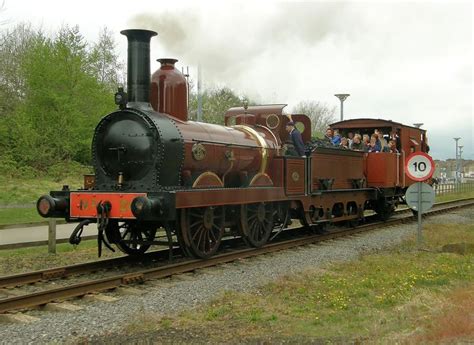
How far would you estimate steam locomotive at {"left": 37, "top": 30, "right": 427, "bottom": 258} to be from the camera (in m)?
8.28

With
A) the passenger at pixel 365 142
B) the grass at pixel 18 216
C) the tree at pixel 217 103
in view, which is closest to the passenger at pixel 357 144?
the passenger at pixel 365 142

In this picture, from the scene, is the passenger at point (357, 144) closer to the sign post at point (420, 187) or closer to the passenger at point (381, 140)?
the passenger at point (381, 140)

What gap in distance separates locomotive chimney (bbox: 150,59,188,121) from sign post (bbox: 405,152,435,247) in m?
5.15

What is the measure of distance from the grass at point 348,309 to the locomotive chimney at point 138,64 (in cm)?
377

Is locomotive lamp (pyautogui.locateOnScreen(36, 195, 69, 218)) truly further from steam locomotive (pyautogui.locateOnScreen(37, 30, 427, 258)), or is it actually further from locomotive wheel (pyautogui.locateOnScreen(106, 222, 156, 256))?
locomotive wheel (pyautogui.locateOnScreen(106, 222, 156, 256))

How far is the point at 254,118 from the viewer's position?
39.4 ft

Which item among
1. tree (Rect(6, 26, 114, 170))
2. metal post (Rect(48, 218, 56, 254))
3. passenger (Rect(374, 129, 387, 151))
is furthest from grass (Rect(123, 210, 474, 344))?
tree (Rect(6, 26, 114, 170))

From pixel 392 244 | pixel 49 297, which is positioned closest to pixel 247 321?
pixel 49 297

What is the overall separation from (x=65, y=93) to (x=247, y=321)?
2540 cm

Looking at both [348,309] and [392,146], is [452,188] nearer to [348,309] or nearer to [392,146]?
[392,146]

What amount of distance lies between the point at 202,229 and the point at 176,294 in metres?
2.50

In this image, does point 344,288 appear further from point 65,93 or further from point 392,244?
point 65,93

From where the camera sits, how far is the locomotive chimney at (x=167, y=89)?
9094 mm

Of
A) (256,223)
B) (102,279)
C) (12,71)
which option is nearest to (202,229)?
(256,223)
